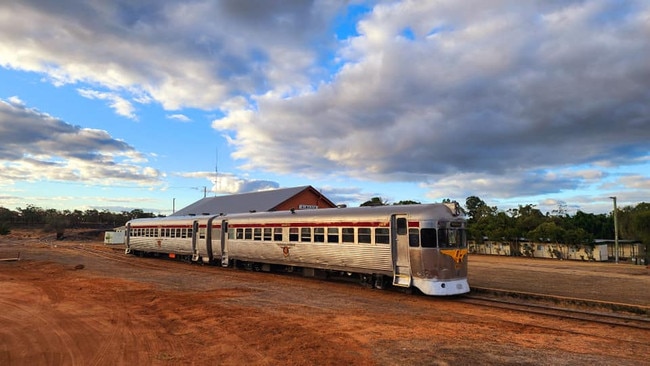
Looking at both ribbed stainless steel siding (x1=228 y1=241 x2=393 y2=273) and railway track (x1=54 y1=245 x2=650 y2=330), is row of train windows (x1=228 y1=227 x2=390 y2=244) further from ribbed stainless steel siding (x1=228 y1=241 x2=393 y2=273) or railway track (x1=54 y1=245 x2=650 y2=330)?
Answer: railway track (x1=54 y1=245 x2=650 y2=330)

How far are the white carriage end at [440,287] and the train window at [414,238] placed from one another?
1223mm

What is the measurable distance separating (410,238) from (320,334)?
6.59 metres

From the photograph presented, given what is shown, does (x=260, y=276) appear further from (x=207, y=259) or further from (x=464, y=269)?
(x=464, y=269)

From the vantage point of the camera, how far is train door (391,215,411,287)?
15.5 metres

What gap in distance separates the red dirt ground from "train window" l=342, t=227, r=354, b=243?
201cm

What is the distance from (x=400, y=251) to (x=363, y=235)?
1.89 metres

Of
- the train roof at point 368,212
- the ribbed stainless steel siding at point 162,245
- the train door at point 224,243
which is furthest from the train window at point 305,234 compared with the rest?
the ribbed stainless steel siding at point 162,245

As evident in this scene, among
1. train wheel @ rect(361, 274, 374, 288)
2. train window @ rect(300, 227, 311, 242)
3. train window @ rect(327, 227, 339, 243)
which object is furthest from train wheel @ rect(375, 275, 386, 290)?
train window @ rect(300, 227, 311, 242)

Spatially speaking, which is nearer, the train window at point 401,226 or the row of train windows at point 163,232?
the train window at point 401,226

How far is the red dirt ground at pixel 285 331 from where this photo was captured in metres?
8.22

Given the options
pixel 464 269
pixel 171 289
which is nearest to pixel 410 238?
pixel 464 269

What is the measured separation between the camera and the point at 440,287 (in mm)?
14555

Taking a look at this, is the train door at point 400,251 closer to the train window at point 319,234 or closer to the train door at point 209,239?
the train window at point 319,234

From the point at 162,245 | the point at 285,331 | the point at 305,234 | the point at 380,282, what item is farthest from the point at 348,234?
the point at 162,245
